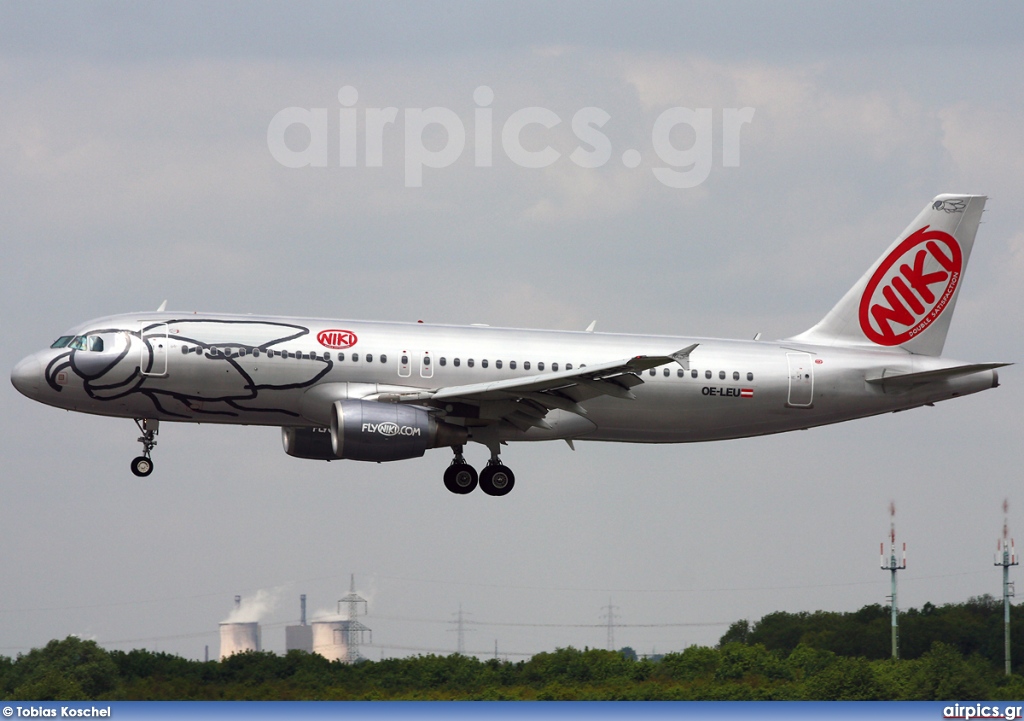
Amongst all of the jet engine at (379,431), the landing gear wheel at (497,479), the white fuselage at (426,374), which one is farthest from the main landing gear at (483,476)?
the jet engine at (379,431)

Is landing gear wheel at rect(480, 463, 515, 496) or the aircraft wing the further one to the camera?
landing gear wheel at rect(480, 463, 515, 496)

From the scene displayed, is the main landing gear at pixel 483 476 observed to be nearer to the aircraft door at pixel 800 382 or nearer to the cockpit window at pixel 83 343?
the aircraft door at pixel 800 382

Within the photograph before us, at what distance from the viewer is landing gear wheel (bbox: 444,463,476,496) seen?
54906 mm

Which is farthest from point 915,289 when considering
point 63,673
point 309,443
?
point 63,673

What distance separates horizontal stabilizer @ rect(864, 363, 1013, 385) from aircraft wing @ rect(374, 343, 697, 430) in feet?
30.4

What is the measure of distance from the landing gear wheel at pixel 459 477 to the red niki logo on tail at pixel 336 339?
553 centimetres

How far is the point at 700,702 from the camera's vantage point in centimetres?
5828

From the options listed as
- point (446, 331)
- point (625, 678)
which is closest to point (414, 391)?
point (446, 331)

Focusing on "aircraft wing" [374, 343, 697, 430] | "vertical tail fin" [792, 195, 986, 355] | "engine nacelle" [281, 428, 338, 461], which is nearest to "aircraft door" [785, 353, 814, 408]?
"vertical tail fin" [792, 195, 986, 355]

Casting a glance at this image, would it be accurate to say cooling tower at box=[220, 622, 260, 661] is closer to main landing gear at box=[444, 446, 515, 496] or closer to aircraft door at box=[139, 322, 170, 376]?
main landing gear at box=[444, 446, 515, 496]

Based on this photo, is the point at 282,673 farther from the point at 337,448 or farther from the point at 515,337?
the point at 515,337

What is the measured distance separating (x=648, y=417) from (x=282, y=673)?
Result: 14.4 m

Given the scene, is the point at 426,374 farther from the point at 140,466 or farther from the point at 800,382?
the point at 800,382

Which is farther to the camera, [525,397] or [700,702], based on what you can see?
[700,702]
